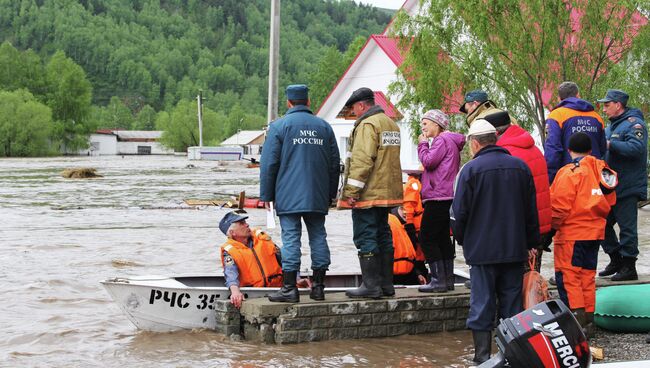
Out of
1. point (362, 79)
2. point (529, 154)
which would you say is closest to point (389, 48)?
point (362, 79)

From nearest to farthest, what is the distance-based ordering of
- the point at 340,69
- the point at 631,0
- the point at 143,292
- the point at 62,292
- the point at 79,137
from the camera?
1. the point at 143,292
2. the point at 62,292
3. the point at 631,0
4. the point at 340,69
5. the point at 79,137

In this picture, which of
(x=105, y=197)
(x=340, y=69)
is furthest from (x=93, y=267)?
(x=340, y=69)

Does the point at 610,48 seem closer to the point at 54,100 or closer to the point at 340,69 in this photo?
the point at 340,69

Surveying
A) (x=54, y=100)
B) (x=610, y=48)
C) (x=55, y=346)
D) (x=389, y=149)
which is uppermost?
(x=54, y=100)

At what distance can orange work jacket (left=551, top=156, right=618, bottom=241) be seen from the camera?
7.91 metres

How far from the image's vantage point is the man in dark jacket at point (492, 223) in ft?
22.9

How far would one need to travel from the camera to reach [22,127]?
123500mm

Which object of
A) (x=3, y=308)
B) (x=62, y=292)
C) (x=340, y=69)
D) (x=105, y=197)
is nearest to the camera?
(x=3, y=308)

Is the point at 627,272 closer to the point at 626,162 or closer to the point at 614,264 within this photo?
the point at 614,264

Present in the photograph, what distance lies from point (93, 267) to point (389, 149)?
8206mm

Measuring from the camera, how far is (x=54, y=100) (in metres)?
141

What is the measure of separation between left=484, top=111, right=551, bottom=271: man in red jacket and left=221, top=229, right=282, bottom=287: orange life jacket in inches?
112

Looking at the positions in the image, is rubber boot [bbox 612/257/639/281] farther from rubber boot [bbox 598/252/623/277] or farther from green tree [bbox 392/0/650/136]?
green tree [bbox 392/0/650/136]

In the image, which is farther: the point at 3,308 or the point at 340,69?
the point at 340,69
